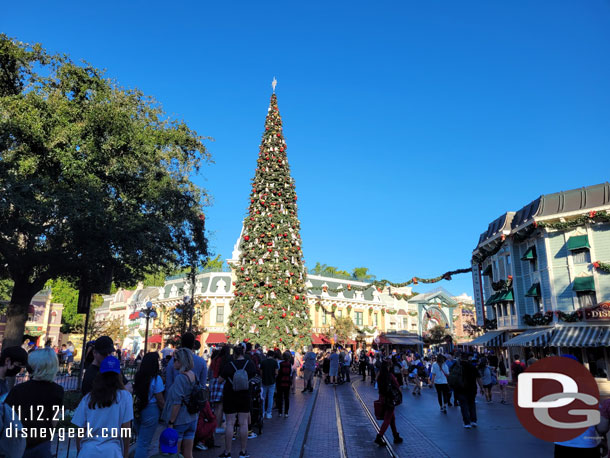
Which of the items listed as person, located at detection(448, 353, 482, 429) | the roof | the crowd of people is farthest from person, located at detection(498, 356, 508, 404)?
the roof

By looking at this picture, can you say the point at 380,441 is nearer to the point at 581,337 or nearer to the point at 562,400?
the point at 562,400

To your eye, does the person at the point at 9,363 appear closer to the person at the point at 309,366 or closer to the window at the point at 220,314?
the person at the point at 309,366

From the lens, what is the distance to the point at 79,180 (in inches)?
590

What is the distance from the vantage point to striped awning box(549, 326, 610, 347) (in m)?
22.2

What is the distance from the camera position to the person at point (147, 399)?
19.0 feet

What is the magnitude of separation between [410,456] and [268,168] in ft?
72.1

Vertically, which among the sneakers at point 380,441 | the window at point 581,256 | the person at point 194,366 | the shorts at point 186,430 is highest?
the window at point 581,256

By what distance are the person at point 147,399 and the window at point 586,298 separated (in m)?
25.7

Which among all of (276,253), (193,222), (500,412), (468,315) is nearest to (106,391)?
(500,412)

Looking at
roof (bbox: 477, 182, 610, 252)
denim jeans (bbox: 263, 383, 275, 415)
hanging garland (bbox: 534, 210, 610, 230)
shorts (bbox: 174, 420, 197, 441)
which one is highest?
roof (bbox: 477, 182, 610, 252)

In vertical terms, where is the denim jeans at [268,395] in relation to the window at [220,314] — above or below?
below

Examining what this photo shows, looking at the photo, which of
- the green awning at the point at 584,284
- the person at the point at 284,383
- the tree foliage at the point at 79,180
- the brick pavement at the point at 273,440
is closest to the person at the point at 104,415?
the brick pavement at the point at 273,440

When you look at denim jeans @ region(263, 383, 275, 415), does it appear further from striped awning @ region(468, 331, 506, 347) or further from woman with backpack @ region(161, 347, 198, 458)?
striped awning @ region(468, 331, 506, 347)

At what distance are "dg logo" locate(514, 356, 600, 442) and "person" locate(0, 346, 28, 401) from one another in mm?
5293
